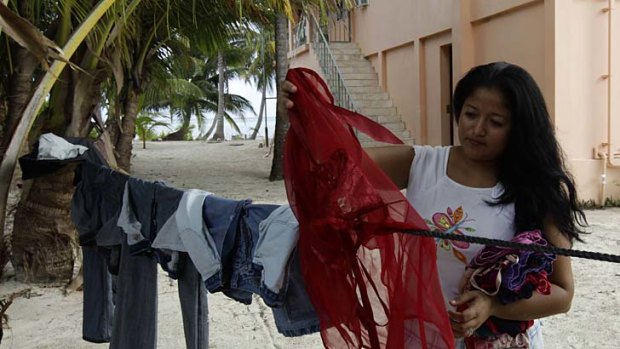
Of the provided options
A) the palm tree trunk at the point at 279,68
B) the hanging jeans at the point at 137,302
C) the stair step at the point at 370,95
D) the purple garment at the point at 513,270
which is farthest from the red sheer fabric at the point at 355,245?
the stair step at the point at 370,95

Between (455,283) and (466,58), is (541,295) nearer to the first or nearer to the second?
(455,283)

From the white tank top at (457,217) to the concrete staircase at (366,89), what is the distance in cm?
1144

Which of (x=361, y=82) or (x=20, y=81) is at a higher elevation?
(x=361, y=82)

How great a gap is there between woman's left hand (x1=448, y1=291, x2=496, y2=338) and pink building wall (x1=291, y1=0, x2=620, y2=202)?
21.0ft

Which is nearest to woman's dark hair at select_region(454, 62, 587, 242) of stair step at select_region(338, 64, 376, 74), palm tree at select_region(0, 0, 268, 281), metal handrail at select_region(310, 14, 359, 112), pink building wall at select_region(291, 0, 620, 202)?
palm tree at select_region(0, 0, 268, 281)

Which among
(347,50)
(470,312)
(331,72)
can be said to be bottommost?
(470,312)

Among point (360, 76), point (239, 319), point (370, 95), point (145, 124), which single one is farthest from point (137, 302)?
point (145, 124)

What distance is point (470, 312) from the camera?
4.38ft

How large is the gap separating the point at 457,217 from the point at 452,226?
0.09ft

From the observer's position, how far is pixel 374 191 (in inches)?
52.9

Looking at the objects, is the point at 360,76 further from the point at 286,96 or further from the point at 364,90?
the point at 286,96

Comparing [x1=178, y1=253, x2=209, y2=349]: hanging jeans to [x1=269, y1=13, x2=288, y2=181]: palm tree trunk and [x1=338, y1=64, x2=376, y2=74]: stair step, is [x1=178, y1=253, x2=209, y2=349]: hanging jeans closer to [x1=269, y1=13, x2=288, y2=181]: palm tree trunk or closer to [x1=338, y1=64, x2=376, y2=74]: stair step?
[x1=269, y1=13, x2=288, y2=181]: palm tree trunk

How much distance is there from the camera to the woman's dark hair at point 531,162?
1.45 meters

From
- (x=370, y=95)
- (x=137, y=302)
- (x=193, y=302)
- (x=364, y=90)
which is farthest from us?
(x=364, y=90)
